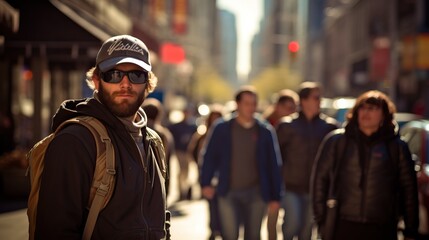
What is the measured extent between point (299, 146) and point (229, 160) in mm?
928

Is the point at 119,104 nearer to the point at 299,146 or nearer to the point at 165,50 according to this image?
the point at 299,146

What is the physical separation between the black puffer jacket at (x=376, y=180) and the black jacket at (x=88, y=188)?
Result: 270cm

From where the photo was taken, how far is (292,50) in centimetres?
2869

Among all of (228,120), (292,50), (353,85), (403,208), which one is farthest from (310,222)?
(353,85)

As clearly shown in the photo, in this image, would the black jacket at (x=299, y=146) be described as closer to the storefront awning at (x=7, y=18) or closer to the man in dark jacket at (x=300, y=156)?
the man in dark jacket at (x=300, y=156)

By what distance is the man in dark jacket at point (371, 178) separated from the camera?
594cm

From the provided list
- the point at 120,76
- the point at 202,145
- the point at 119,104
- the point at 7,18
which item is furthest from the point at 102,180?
the point at 202,145

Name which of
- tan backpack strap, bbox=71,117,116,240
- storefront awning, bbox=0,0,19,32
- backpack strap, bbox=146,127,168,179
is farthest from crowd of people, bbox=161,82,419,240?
storefront awning, bbox=0,0,19,32

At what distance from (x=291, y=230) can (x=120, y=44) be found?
5033mm

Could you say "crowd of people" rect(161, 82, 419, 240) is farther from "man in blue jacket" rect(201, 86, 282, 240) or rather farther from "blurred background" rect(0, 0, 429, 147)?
"blurred background" rect(0, 0, 429, 147)

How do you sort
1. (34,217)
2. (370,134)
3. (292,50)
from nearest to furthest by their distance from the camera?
(34,217) → (370,134) → (292,50)

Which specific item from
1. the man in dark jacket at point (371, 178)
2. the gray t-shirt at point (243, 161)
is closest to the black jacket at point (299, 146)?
the gray t-shirt at point (243, 161)

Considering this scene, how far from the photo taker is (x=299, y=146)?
8.22 meters

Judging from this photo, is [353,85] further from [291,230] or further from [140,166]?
[140,166]
